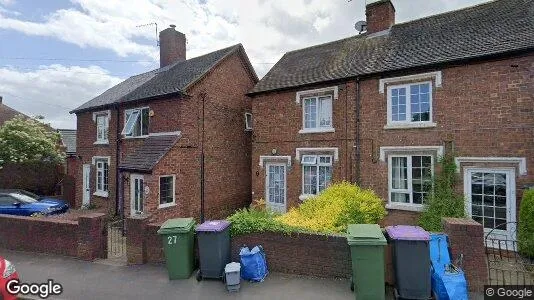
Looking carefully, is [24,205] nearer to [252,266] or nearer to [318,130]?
[252,266]

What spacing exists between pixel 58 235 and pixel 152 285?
431cm

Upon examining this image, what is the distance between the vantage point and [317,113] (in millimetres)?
13055

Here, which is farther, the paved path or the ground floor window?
the ground floor window

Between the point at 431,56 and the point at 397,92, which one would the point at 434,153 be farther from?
the point at 431,56

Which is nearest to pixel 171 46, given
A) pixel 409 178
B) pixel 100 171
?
pixel 100 171

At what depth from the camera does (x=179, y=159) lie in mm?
13359

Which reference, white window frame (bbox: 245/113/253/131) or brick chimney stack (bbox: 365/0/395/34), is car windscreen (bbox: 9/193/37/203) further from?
brick chimney stack (bbox: 365/0/395/34)

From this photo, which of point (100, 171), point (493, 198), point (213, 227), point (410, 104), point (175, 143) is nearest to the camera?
point (213, 227)

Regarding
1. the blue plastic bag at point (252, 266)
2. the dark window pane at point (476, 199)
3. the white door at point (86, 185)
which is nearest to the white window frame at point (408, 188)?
the dark window pane at point (476, 199)

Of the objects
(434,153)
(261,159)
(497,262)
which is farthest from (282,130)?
(497,262)

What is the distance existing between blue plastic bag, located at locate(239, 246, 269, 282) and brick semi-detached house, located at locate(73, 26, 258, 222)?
6.50 m

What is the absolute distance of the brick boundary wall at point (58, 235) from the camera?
8.45m

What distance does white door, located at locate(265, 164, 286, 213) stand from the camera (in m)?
13.9

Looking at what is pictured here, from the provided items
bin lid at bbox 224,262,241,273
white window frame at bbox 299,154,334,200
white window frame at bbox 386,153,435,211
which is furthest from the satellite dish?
bin lid at bbox 224,262,241,273
